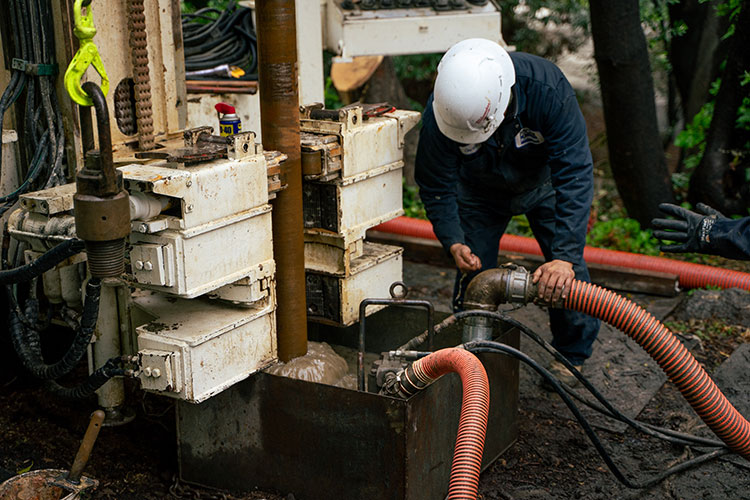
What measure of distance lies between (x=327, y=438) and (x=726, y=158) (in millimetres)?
4486

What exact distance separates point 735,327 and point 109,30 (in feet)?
12.7

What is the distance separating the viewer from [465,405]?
2715 millimetres

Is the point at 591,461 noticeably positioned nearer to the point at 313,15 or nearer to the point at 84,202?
the point at 84,202

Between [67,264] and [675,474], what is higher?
[67,264]

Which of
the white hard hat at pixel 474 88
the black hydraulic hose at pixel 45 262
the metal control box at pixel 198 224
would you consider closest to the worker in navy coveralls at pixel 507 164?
the white hard hat at pixel 474 88

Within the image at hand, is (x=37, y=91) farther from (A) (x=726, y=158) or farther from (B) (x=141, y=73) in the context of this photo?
(A) (x=726, y=158)

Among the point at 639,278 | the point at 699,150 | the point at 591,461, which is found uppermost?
the point at 699,150

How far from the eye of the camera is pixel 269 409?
3.35 m

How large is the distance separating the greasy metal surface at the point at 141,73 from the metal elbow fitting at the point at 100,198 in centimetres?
79

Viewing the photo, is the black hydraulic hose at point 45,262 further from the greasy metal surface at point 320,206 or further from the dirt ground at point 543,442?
the greasy metal surface at point 320,206

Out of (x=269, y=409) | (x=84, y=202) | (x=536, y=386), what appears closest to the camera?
(x=84, y=202)

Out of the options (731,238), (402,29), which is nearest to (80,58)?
(731,238)

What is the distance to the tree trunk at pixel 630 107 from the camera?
230 inches

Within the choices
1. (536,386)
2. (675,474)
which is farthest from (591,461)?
(536,386)
